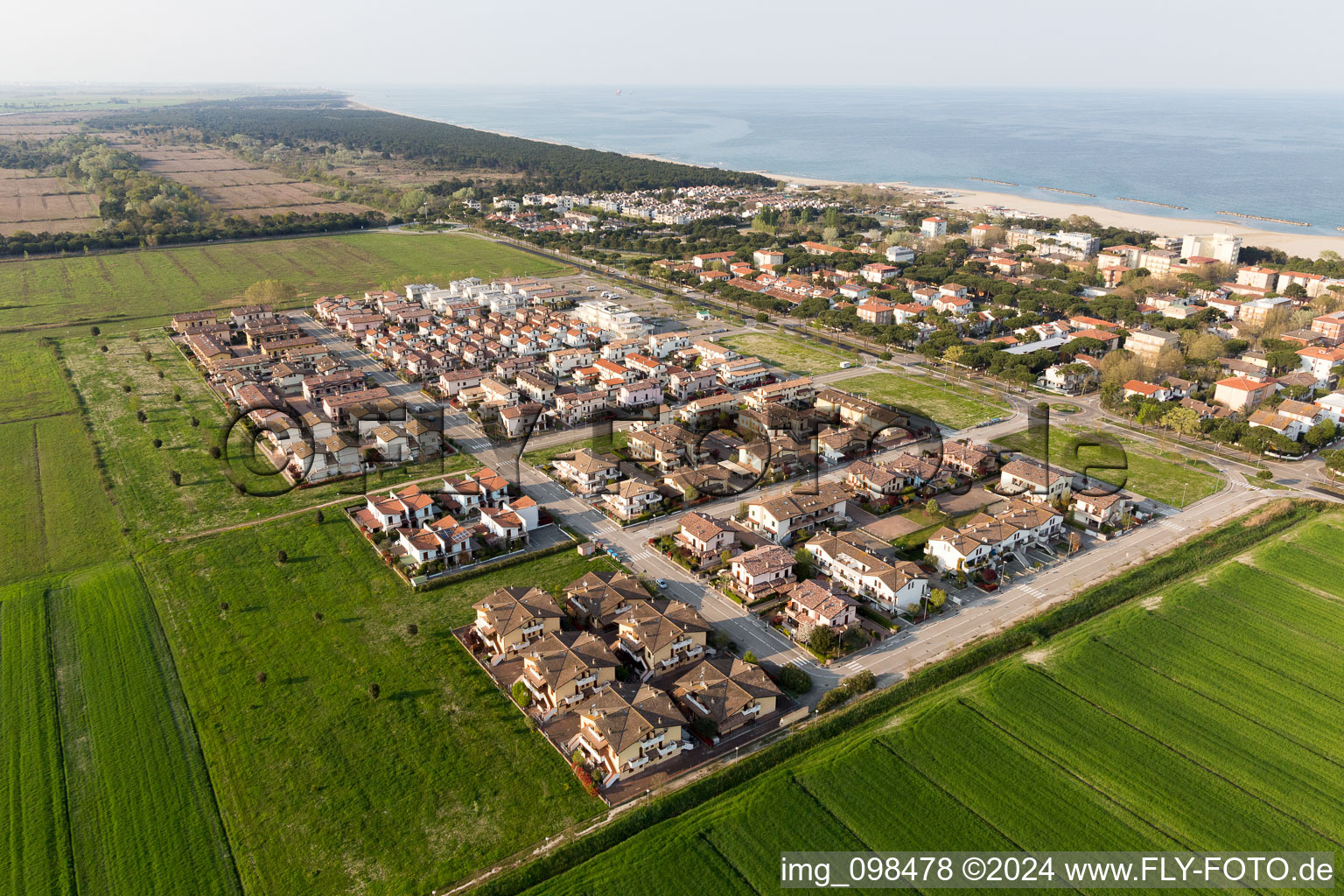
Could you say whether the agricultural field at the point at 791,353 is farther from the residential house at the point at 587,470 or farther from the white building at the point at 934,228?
the white building at the point at 934,228

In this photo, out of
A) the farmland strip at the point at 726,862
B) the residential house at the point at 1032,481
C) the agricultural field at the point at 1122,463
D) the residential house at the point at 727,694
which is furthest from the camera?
the agricultural field at the point at 1122,463

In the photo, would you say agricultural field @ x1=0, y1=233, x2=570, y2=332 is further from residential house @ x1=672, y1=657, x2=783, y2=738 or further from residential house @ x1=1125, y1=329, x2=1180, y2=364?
residential house @ x1=672, y1=657, x2=783, y2=738

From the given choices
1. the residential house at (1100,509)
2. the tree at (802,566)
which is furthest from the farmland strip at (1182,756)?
the residential house at (1100,509)

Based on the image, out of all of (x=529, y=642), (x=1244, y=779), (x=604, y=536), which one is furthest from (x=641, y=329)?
(x=1244, y=779)

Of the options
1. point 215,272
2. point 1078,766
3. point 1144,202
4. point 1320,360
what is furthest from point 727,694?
point 1144,202

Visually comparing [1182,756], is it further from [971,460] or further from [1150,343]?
[1150,343]

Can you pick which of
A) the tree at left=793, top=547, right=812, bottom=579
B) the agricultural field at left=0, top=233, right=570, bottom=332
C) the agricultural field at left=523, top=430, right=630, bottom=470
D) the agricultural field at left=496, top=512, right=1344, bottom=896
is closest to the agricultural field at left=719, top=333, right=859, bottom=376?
the agricultural field at left=523, top=430, right=630, bottom=470

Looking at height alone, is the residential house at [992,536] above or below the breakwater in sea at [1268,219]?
below
